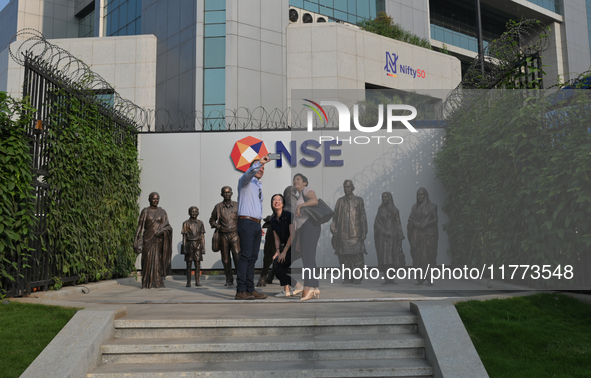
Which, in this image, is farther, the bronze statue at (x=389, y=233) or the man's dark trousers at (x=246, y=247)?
the bronze statue at (x=389, y=233)

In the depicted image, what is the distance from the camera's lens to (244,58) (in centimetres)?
2286

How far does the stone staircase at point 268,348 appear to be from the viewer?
455 centimetres

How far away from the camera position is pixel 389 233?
987 cm

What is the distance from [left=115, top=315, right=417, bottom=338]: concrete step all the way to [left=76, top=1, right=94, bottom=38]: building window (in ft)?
98.1

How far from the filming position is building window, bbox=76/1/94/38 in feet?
103

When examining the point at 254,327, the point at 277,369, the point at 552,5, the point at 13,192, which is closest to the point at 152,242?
the point at 13,192

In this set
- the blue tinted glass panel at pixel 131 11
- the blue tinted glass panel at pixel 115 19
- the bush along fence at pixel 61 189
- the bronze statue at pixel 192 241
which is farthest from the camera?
the blue tinted glass panel at pixel 115 19

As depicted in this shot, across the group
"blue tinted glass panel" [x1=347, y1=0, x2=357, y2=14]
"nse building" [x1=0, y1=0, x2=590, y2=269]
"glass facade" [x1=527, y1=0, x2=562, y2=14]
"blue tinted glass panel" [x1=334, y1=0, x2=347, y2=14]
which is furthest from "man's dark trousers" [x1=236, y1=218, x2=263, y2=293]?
"glass facade" [x1=527, y1=0, x2=562, y2=14]

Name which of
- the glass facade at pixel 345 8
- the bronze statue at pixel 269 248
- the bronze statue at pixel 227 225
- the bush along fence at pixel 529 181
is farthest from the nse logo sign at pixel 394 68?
the bronze statue at pixel 227 225

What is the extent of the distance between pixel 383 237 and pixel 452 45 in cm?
2638

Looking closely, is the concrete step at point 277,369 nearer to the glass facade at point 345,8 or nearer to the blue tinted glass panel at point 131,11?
the glass facade at point 345,8

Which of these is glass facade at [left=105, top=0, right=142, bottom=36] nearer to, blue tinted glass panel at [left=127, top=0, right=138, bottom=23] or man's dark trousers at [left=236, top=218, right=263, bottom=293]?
blue tinted glass panel at [left=127, top=0, right=138, bottom=23]

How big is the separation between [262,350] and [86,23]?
A: 32.5 m

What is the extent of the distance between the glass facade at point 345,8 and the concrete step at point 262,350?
23.2 m
